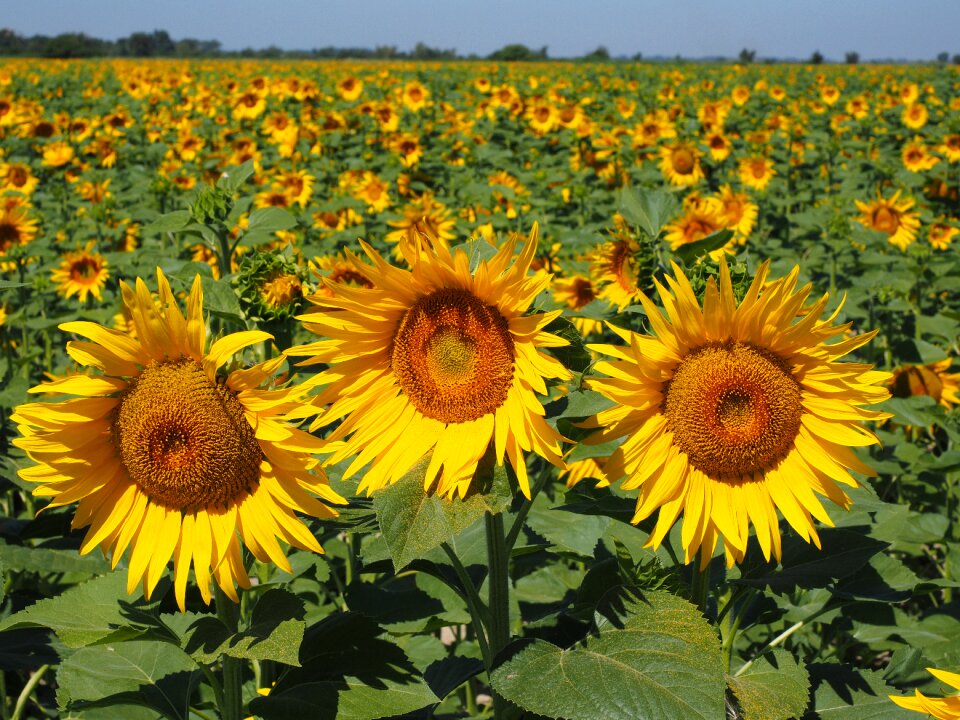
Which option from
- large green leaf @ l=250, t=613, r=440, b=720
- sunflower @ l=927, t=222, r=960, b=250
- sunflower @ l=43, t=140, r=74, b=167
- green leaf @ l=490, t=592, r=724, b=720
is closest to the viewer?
green leaf @ l=490, t=592, r=724, b=720

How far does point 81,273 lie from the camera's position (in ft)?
18.0

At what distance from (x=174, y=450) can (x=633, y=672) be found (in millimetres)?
807

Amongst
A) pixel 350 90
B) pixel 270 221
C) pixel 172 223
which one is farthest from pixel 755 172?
pixel 172 223

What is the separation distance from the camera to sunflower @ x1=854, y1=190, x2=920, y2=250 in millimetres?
6281

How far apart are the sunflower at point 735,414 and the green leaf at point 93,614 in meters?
0.86

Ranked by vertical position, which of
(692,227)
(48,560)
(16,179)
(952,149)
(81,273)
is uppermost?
(952,149)

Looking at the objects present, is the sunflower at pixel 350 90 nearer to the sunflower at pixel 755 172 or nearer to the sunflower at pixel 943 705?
the sunflower at pixel 755 172

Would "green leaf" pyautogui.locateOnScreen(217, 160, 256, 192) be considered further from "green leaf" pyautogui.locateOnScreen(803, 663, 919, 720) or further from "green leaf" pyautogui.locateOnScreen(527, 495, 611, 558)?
"green leaf" pyautogui.locateOnScreen(803, 663, 919, 720)

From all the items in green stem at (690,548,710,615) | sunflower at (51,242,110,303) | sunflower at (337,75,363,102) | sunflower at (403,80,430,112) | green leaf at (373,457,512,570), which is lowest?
green stem at (690,548,710,615)

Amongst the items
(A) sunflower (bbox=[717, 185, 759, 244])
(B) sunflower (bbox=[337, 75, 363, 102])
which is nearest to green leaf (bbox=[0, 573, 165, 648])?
(A) sunflower (bbox=[717, 185, 759, 244])

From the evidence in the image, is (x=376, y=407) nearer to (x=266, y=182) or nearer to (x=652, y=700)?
(x=652, y=700)

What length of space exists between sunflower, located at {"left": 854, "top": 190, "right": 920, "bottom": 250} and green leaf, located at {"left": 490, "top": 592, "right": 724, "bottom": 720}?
5539 mm

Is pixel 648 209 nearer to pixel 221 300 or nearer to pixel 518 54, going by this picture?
pixel 221 300

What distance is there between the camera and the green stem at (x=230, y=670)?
1.56 m
